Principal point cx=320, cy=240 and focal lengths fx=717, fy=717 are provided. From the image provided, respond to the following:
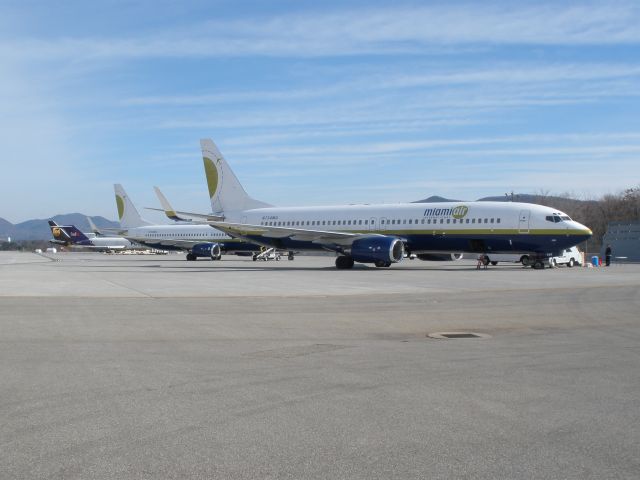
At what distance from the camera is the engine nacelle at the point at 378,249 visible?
37.2 m

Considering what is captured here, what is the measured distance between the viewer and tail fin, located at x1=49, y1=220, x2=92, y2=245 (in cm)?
10844

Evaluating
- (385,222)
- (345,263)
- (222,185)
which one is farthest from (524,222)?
(222,185)

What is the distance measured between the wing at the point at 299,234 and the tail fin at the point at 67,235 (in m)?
71.0

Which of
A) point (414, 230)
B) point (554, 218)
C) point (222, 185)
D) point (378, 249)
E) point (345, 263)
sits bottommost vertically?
point (345, 263)

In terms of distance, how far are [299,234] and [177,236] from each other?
29588mm

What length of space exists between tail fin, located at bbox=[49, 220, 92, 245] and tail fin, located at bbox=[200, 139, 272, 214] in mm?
65898

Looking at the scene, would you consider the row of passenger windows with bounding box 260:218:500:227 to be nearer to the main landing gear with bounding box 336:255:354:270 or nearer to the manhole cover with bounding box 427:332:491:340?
the main landing gear with bounding box 336:255:354:270

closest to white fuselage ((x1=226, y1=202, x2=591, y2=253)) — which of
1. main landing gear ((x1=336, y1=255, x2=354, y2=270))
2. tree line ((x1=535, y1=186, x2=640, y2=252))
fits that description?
main landing gear ((x1=336, y1=255, x2=354, y2=270))

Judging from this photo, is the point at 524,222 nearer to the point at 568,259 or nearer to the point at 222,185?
the point at 568,259

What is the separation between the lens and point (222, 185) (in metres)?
49.0

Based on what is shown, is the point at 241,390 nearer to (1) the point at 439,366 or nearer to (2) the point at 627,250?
(1) the point at 439,366

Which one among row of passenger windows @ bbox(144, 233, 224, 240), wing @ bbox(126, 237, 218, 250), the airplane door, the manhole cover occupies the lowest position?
the manhole cover

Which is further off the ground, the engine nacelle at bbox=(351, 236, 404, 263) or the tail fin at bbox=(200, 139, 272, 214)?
the tail fin at bbox=(200, 139, 272, 214)

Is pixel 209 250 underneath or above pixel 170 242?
underneath
